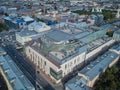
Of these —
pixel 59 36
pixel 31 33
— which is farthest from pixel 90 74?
pixel 31 33

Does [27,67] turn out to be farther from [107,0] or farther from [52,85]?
[107,0]

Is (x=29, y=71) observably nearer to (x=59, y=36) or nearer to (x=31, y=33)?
(x=59, y=36)

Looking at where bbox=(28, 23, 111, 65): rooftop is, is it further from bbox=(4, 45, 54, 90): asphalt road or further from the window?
bbox=(4, 45, 54, 90): asphalt road

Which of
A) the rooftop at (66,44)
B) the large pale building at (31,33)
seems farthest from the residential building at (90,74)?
the large pale building at (31,33)

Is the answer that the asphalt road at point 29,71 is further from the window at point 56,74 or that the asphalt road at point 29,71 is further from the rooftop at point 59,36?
the rooftop at point 59,36

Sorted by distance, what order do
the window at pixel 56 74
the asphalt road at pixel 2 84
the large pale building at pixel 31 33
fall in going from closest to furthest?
the asphalt road at pixel 2 84 → the window at pixel 56 74 → the large pale building at pixel 31 33

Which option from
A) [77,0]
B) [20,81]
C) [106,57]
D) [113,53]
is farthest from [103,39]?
[77,0]
